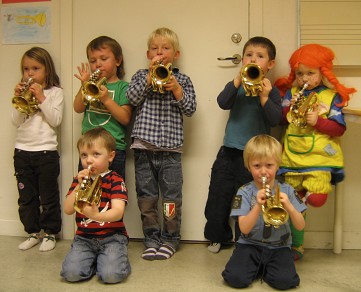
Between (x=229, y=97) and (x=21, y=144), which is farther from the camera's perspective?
(x=21, y=144)

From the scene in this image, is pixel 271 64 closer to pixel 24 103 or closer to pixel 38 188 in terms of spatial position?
pixel 24 103

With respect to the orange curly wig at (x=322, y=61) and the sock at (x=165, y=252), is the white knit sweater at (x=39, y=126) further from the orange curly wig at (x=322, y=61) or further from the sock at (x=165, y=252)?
the orange curly wig at (x=322, y=61)

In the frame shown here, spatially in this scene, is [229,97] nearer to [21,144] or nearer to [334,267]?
[334,267]

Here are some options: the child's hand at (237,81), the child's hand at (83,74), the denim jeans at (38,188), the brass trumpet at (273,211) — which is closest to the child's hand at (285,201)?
the brass trumpet at (273,211)

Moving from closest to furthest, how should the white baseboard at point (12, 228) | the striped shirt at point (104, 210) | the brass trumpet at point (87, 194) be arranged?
the brass trumpet at point (87, 194), the striped shirt at point (104, 210), the white baseboard at point (12, 228)

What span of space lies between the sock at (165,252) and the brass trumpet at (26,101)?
1.24 m

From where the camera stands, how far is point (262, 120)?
108 inches

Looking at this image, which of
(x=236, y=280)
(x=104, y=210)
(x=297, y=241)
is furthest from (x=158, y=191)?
(x=297, y=241)

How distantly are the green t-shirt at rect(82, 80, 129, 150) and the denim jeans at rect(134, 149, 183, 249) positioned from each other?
15 cm

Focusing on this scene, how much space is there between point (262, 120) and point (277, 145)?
42 cm

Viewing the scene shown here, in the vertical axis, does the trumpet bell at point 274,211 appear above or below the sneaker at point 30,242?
above

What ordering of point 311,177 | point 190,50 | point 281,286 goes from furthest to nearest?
point 190,50 → point 311,177 → point 281,286

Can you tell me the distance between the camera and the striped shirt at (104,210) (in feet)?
8.05

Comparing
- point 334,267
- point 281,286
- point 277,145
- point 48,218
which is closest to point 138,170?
point 48,218
